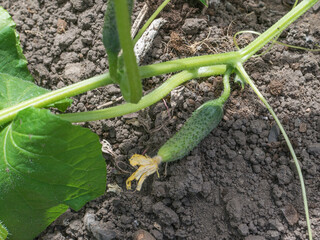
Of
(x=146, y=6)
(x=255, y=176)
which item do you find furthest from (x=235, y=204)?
(x=146, y=6)

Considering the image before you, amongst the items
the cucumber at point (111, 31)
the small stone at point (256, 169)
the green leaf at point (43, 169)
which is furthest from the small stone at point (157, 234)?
the cucumber at point (111, 31)

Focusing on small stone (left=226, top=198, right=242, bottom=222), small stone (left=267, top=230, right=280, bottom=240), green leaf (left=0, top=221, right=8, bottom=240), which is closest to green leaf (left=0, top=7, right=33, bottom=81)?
green leaf (left=0, top=221, right=8, bottom=240)

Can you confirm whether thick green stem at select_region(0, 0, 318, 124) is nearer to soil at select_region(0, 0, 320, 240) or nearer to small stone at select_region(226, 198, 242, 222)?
soil at select_region(0, 0, 320, 240)

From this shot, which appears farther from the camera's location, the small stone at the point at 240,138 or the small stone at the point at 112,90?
the small stone at the point at 112,90

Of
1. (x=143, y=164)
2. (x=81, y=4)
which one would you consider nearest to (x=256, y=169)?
(x=143, y=164)

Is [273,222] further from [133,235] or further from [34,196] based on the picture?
[34,196]

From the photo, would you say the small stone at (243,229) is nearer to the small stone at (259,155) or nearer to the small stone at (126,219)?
the small stone at (259,155)
